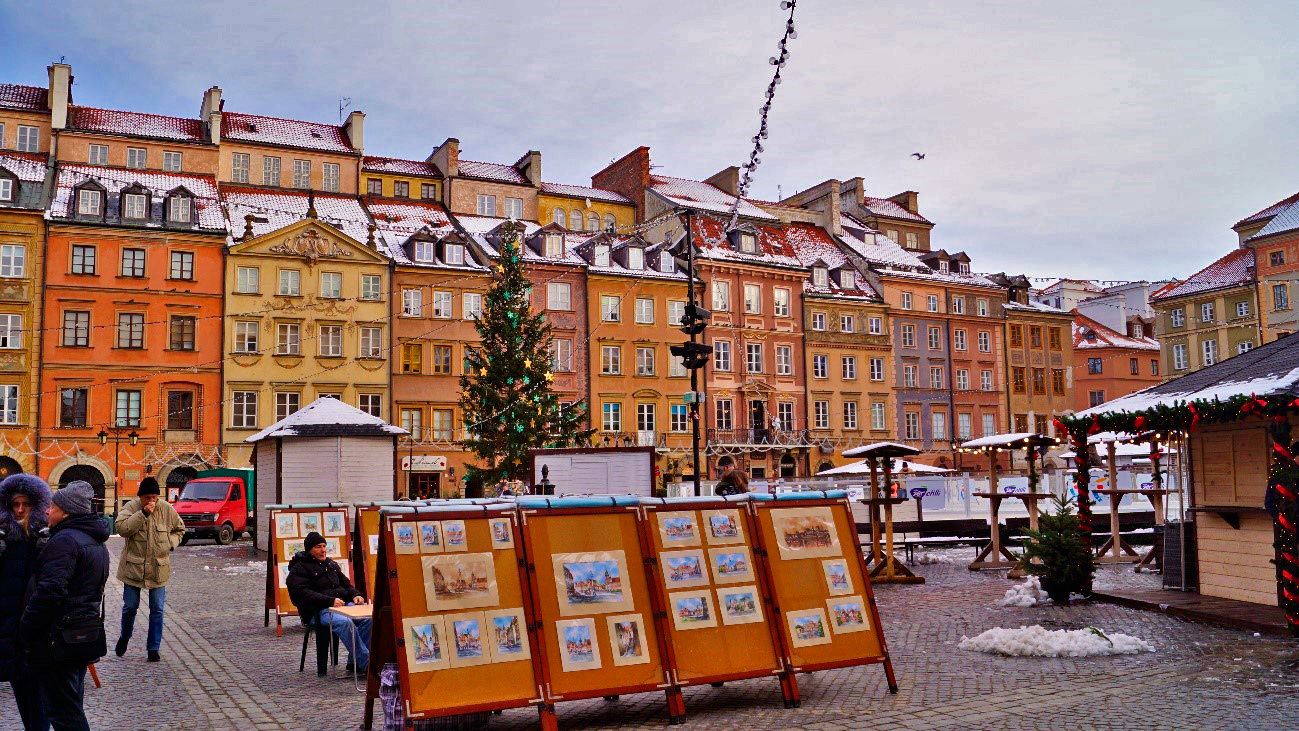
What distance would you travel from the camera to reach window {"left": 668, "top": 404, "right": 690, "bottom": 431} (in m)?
52.6

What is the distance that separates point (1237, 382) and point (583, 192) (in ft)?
163

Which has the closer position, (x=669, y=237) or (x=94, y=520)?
(x=94, y=520)

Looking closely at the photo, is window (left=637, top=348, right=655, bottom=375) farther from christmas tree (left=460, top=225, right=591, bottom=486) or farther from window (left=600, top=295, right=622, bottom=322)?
christmas tree (left=460, top=225, right=591, bottom=486)

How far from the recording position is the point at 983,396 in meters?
62.8

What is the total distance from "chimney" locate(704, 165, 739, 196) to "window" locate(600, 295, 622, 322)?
625 inches

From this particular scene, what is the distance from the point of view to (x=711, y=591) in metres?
8.33

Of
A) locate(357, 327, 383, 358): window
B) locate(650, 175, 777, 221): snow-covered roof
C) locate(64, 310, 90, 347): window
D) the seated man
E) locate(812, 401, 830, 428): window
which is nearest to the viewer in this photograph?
the seated man

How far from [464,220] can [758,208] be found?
706 inches

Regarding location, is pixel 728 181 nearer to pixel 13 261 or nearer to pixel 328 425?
pixel 13 261

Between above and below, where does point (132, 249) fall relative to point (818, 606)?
above

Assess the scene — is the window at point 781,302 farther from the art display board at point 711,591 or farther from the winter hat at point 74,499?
the winter hat at point 74,499

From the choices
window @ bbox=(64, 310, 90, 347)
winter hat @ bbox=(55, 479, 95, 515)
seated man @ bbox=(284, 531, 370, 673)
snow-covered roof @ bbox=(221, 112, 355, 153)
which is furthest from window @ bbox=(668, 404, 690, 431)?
winter hat @ bbox=(55, 479, 95, 515)

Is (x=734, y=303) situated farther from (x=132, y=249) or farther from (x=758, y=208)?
(x=132, y=249)

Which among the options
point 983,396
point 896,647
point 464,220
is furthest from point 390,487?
point 983,396
